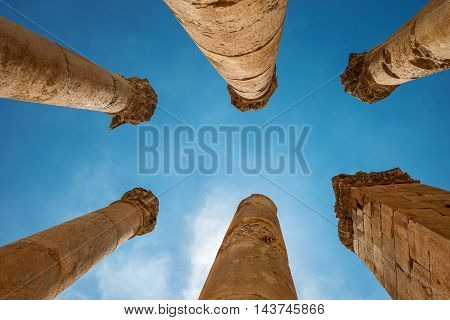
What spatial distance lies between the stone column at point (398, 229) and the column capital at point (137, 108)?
546cm

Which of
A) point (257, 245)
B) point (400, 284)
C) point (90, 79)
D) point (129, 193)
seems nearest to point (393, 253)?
point (400, 284)

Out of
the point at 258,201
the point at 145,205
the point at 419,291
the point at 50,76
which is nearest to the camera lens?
the point at 419,291

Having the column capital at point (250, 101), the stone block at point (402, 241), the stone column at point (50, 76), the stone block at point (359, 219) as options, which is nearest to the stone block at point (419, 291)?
the stone block at point (402, 241)

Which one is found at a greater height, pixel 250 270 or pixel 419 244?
pixel 419 244

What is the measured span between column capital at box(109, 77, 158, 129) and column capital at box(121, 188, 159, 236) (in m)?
2.15

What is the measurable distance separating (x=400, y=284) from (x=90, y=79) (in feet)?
21.5

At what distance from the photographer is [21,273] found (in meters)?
4.00

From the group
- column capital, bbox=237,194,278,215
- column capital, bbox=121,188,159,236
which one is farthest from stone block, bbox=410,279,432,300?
column capital, bbox=121,188,159,236

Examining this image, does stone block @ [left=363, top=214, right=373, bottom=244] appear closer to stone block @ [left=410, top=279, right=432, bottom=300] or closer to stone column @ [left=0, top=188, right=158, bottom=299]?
stone block @ [left=410, top=279, right=432, bottom=300]

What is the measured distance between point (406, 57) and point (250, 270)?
17.4 feet

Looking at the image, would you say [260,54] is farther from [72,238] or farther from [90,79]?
[72,238]

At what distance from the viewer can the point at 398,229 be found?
4371 millimetres

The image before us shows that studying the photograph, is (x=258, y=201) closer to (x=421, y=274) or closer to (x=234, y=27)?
(x=421, y=274)

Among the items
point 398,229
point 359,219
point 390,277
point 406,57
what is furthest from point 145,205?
point 406,57
